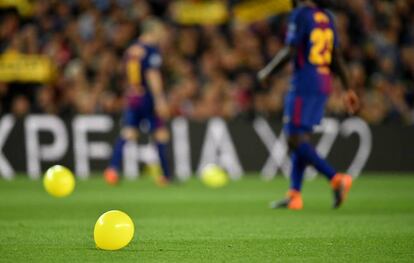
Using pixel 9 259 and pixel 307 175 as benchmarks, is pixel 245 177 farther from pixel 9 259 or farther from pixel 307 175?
pixel 9 259

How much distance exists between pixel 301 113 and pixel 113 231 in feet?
12.5

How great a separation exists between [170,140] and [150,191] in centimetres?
409

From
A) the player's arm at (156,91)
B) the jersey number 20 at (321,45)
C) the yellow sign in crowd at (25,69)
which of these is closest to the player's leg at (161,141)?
the player's arm at (156,91)

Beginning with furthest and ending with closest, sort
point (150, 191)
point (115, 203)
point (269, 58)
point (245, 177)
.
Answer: point (269, 58), point (245, 177), point (150, 191), point (115, 203)

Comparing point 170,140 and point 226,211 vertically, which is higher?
point 170,140

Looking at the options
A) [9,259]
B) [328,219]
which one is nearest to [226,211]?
[328,219]

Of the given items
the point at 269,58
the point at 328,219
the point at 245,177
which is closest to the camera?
the point at 328,219

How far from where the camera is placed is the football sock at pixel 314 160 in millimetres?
8750

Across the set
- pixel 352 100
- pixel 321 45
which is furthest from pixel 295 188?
pixel 321 45

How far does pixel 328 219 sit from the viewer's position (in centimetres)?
796

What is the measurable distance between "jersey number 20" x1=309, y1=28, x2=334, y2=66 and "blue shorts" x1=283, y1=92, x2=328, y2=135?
0.39m

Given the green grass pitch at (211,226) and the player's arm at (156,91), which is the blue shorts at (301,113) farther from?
the player's arm at (156,91)

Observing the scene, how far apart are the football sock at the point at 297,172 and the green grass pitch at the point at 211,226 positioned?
299 millimetres

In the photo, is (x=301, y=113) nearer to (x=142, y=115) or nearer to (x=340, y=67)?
(x=340, y=67)
